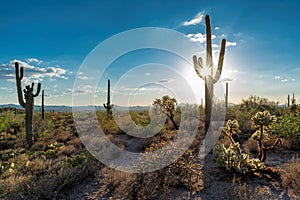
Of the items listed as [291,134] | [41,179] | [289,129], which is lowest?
[41,179]

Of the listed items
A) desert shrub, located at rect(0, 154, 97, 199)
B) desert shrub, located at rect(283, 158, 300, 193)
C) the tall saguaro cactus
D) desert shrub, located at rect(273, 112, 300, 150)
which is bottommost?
desert shrub, located at rect(0, 154, 97, 199)

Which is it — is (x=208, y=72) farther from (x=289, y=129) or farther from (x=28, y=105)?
(x=28, y=105)

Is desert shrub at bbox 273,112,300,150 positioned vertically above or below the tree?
below

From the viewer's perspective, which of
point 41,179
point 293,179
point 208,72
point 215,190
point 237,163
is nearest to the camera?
point 215,190

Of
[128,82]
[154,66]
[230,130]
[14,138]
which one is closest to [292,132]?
[230,130]

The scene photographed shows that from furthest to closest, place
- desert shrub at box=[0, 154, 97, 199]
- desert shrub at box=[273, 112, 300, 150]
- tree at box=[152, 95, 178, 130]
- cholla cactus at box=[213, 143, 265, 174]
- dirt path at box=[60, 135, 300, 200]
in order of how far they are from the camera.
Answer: tree at box=[152, 95, 178, 130]
desert shrub at box=[273, 112, 300, 150]
cholla cactus at box=[213, 143, 265, 174]
desert shrub at box=[0, 154, 97, 199]
dirt path at box=[60, 135, 300, 200]

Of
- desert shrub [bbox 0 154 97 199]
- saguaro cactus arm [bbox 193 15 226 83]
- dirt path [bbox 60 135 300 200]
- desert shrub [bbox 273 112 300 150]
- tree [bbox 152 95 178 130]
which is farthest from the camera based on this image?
tree [bbox 152 95 178 130]

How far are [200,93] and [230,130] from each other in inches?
187

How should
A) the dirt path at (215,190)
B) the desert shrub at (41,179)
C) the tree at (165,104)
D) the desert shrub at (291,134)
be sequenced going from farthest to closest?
1. the tree at (165,104)
2. the desert shrub at (291,134)
3. the desert shrub at (41,179)
4. the dirt path at (215,190)

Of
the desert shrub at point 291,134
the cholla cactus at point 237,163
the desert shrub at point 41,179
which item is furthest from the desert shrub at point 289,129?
the desert shrub at point 41,179

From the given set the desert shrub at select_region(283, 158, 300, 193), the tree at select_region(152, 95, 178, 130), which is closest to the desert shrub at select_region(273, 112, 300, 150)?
the desert shrub at select_region(283, 158, 300, 193)

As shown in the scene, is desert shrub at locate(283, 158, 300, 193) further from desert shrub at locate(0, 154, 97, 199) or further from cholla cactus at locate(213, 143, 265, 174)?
desert shrub at locate(0, 154, 97, 199)

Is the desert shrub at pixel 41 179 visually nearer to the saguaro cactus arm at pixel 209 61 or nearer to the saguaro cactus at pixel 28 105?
the saguaro cactus at pixel 28 105

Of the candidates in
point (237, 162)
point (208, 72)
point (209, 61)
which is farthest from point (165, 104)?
point (237, 162)
